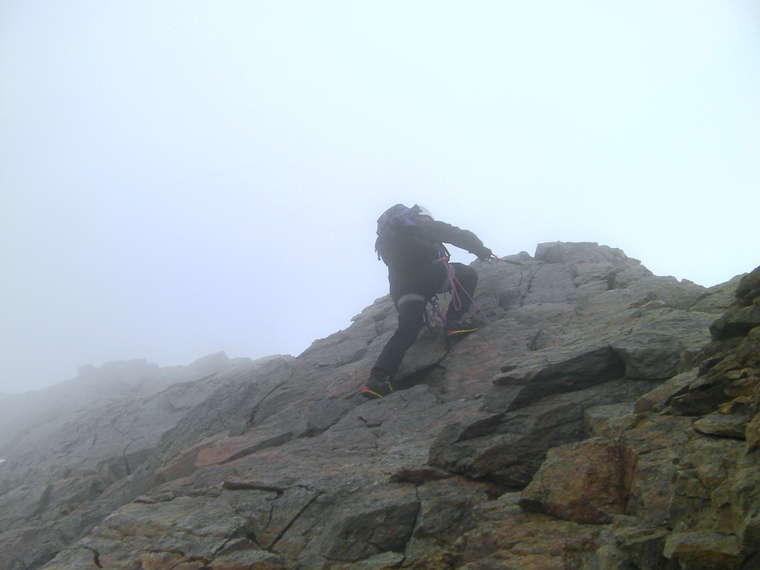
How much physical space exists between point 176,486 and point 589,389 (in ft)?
21.2

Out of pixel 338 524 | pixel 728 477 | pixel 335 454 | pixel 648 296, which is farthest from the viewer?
pixel 648 296

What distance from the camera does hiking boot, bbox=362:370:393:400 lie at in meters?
10.5

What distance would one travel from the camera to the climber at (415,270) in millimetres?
11508

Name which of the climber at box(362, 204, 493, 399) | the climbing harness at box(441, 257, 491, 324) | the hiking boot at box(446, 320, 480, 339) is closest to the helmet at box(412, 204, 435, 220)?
the climber at box(362, 204, 493, 399)

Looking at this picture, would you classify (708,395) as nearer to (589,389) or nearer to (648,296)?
(589,389)

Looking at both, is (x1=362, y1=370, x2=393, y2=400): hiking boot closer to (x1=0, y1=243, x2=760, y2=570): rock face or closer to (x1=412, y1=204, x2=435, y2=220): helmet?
(x1=0, y1=243, x2=760, y2=570): rock face

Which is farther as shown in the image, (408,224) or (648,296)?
(408,224)

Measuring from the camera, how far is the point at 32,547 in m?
10.4

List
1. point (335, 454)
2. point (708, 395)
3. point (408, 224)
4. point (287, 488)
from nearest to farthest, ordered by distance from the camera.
→ point (708, 395)
point (287, 488)
point (335, 454)
point (408, 224)

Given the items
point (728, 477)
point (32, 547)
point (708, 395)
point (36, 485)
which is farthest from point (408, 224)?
point (36, 485)

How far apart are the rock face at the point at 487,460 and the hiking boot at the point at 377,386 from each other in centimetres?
36

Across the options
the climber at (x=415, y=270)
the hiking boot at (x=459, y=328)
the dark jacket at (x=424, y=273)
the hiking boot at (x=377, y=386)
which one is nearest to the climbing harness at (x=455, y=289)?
the climber at (x=415, y=270)

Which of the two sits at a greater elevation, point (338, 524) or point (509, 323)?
point (509, 323)

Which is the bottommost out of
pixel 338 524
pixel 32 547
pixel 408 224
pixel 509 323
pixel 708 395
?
pixel 32 547
